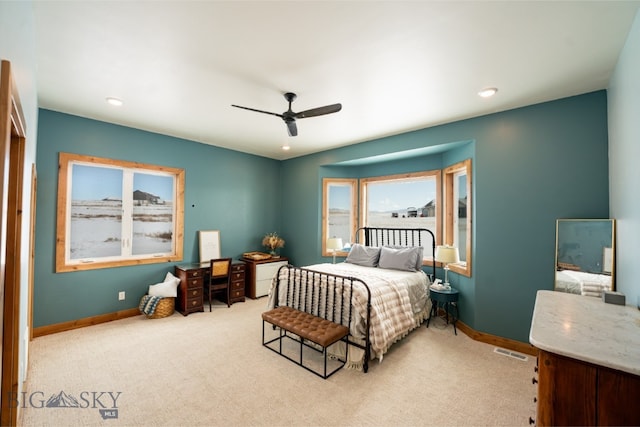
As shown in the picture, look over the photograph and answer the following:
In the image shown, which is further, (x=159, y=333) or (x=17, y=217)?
(x=159, y=333)

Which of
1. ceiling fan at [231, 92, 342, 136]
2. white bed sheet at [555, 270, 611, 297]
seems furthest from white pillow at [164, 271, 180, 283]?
white bed sheet at [555, 270, 611, 297]

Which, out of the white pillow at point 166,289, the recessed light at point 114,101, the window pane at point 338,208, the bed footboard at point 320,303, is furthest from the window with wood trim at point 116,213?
the window pane at point 338,208

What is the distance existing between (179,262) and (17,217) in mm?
3326

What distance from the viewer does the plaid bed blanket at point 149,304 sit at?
3959mm

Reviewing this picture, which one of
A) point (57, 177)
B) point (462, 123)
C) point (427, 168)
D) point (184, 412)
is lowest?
point (184, 412)

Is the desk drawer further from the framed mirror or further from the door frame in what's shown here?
the framed mirror

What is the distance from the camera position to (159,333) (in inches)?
139

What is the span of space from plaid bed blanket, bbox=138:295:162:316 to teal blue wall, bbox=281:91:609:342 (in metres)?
4.35

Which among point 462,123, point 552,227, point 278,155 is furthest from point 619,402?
point 278,155

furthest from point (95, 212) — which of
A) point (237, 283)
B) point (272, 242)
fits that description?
point (272, 242)

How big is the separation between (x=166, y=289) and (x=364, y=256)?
10.1 ft

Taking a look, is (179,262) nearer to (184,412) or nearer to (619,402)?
(184,412)

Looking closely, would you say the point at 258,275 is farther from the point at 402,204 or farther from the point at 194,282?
the point at 402,204

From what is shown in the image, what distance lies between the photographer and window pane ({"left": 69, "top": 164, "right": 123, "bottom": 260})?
12.3 feet
